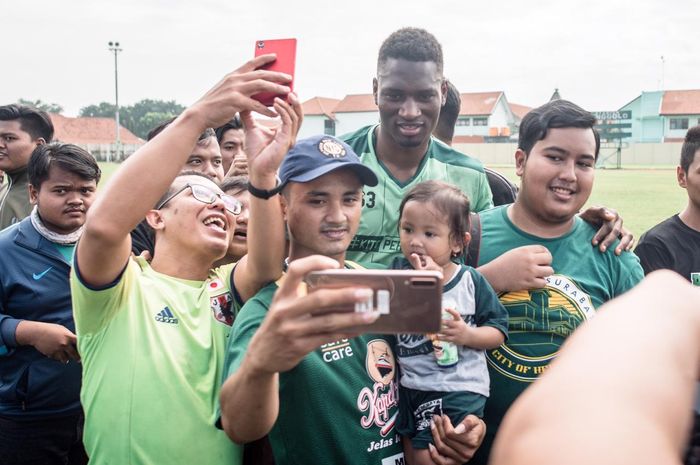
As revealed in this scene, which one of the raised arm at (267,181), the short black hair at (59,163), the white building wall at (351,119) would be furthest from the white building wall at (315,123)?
the raised arm at (267,181)

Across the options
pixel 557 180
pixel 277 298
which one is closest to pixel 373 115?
pixel 557 180

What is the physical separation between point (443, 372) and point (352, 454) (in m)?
0.55

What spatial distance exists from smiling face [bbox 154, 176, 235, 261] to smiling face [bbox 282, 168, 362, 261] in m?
0.49

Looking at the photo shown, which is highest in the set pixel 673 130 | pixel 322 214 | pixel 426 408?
pixel 673 130

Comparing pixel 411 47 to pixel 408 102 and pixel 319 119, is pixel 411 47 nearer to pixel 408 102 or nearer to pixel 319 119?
pixel 408 102

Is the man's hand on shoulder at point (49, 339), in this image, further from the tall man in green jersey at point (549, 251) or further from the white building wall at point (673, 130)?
the white building wall at point (673, 130)

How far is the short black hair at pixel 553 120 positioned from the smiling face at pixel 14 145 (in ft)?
15.3

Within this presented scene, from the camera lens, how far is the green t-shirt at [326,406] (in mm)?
2230

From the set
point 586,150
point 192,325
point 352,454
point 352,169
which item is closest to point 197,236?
point 192,325

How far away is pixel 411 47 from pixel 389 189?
3.31 feet

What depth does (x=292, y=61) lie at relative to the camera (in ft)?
7.44

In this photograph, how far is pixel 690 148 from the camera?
4230 mm

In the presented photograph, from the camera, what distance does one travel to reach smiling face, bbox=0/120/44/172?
18.4 ft

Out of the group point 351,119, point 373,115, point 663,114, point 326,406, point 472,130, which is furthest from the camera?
point 472,130
